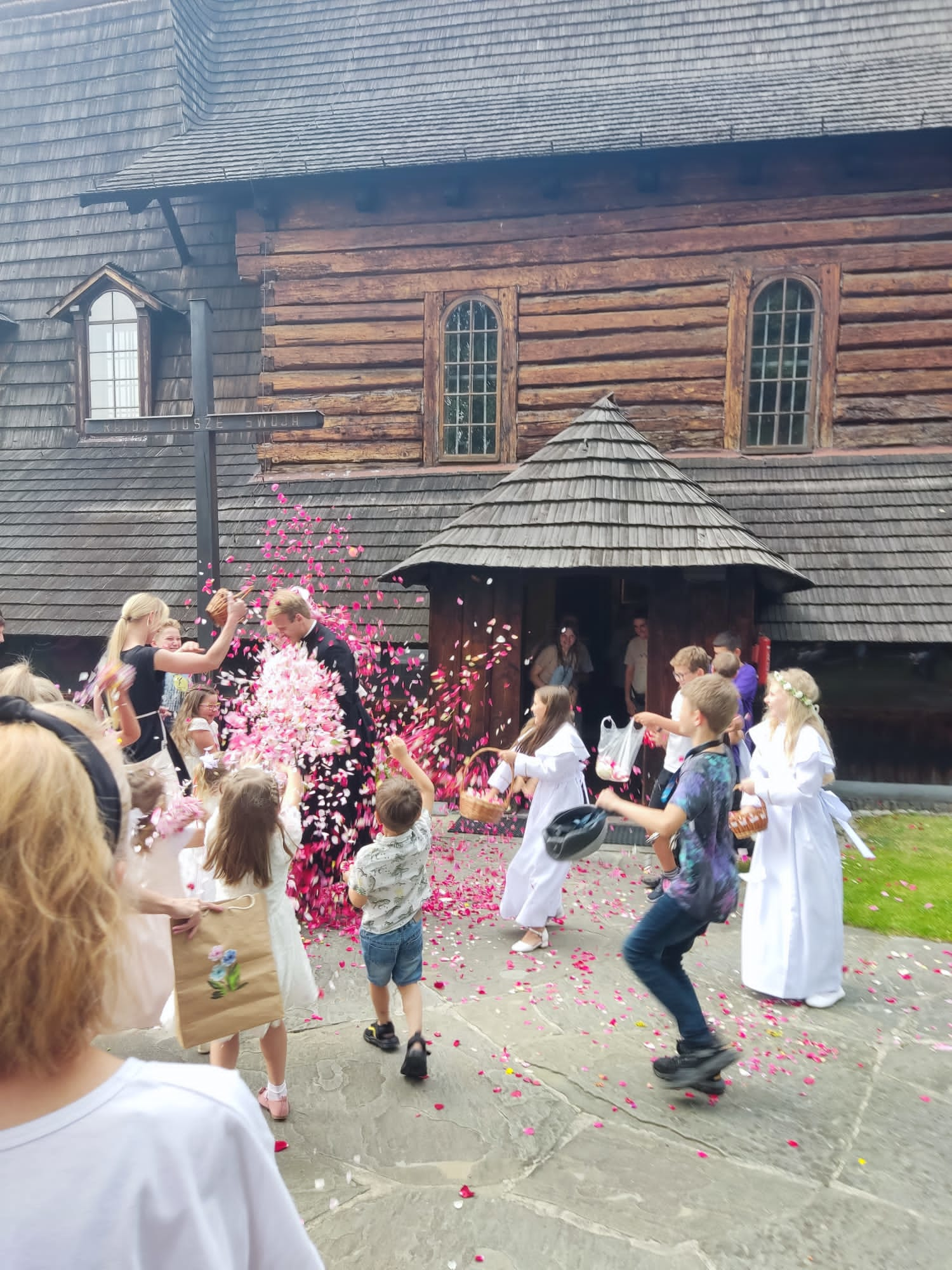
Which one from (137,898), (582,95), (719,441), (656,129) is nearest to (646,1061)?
(137,898)

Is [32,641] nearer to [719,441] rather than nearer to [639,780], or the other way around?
[639,780]

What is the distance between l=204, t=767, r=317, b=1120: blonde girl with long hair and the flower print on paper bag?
0.67 feet

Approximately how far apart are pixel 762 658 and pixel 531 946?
3.96 m

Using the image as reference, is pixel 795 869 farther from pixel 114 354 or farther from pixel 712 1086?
pixel 114 354

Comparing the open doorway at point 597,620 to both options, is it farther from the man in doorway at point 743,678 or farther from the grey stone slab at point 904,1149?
the grey stone slab at point 904,1149

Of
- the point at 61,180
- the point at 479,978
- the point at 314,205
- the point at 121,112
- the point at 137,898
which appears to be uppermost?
the point at 121,112

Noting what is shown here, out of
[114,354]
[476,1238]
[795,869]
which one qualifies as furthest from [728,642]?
[114,354]

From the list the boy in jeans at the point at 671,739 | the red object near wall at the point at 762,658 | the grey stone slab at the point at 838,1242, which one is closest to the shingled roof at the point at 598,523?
the red object near wall at the point at 762,658

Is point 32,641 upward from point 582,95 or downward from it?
downward

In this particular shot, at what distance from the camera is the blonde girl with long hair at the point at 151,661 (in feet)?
15.0

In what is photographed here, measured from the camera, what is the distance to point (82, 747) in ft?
3.40

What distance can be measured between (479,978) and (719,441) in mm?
6750

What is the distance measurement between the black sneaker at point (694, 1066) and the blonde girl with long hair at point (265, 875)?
1.51m

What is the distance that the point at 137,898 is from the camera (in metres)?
1.23
